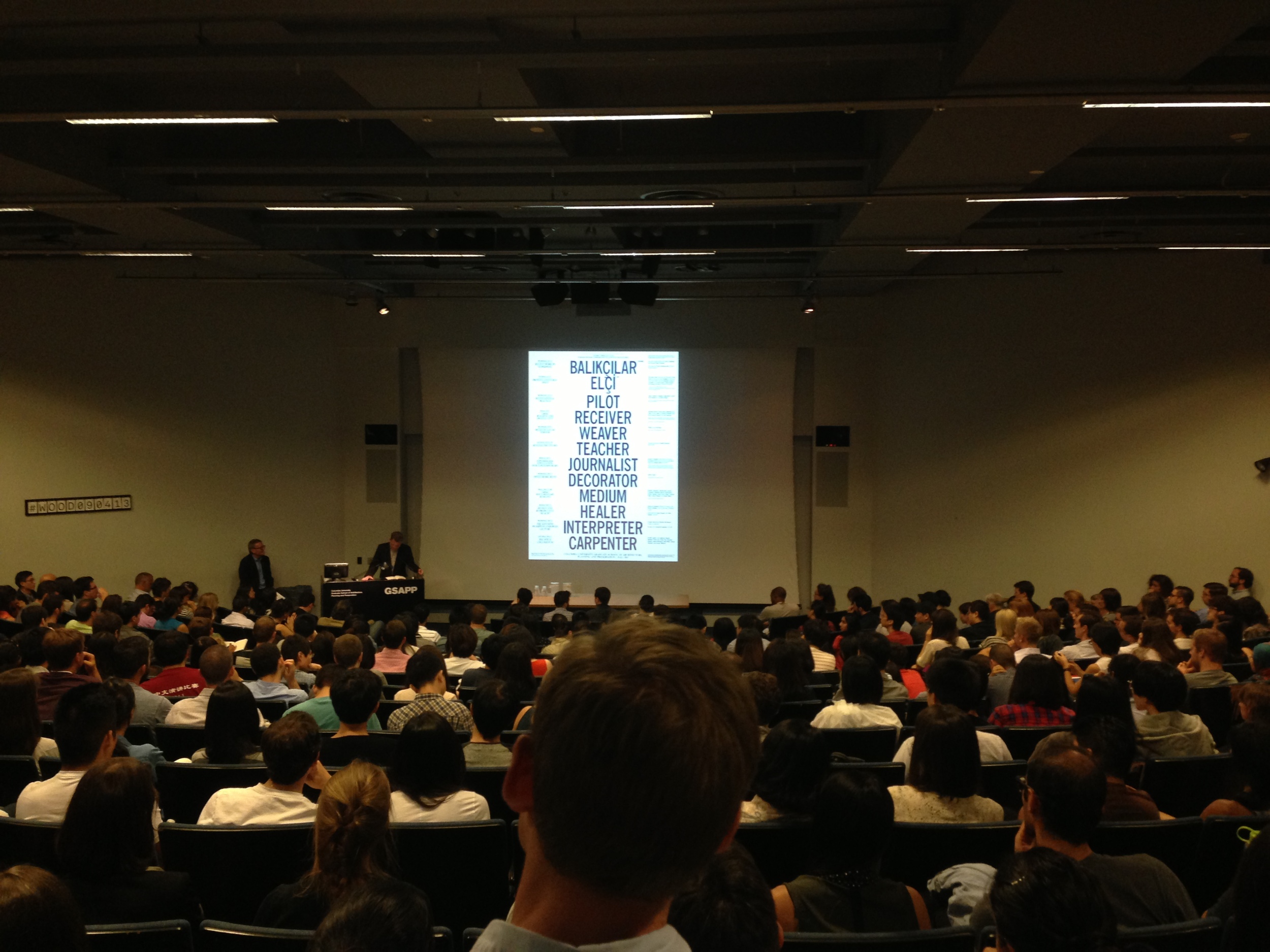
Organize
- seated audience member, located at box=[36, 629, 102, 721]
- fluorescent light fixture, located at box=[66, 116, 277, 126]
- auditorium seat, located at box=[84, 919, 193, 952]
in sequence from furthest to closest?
fluorescent light fixture, located at box=[66, 116, 277, 126] < seated audience member, located at box=[36, 629, 102, 721] < auditorium seat, located at box=[84, 919, 193, 952]

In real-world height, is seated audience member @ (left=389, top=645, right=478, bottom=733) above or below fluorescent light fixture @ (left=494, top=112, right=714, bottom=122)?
below

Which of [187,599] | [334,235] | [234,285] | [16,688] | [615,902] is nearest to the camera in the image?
[615,902]

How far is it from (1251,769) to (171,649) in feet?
18.1

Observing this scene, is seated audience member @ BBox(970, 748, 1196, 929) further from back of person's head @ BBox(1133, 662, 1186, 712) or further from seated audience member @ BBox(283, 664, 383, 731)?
seated audience member @ BBox(283, 664, 383, 731)

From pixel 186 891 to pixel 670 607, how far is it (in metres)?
10.5

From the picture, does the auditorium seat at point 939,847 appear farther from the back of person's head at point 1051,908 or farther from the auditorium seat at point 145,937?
the auditorium seat at point 145,937

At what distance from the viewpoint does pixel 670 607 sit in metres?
12.9

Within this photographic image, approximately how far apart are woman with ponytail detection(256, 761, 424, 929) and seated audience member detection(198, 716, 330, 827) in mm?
721

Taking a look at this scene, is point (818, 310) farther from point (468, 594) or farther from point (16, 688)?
point (16, 688)

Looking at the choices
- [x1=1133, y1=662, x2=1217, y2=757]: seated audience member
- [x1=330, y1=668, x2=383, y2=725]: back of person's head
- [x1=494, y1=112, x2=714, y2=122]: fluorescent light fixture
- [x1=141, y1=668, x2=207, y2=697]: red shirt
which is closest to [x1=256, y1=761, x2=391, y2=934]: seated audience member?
[x1=330, y1=668, x2=383, y2=725]: back of person's head

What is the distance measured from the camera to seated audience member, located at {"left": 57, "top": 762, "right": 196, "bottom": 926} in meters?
2.48

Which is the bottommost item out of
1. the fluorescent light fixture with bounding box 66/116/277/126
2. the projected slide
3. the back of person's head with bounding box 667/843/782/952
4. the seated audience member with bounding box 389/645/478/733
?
the seated audience member with bounding box 389/645/478/733

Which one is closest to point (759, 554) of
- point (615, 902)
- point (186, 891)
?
point (186, 891)

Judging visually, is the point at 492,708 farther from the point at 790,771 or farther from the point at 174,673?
the point at 174,673
